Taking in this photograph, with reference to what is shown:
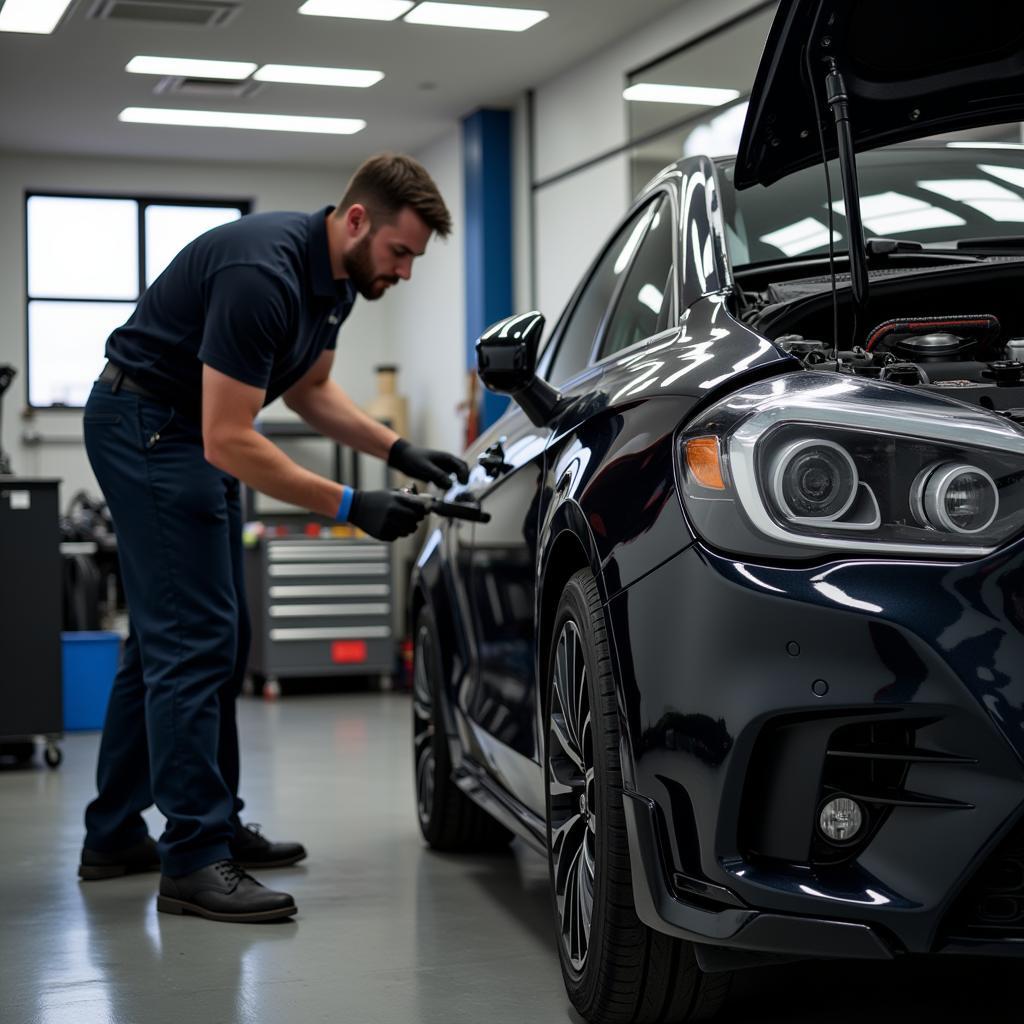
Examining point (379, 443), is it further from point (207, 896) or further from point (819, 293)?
point (819, 293)

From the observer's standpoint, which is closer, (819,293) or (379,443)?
(819,293)

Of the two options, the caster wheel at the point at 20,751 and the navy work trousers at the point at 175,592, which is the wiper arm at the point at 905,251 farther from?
the caster wheel at the point at 20,751

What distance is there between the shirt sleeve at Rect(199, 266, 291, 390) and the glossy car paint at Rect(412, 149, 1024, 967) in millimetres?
1157

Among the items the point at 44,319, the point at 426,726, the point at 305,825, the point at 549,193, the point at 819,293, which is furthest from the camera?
the point at 44,319

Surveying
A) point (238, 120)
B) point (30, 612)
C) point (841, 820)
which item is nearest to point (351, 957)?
point (841, 820)

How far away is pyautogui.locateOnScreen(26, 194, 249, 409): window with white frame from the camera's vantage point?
37.0 feet

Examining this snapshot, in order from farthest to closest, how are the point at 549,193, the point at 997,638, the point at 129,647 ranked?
the point at 549,193
the point at 129,647
the point at 997,638

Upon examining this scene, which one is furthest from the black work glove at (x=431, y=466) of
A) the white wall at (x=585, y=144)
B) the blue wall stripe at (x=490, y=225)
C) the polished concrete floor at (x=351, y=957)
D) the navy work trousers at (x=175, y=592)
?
the blue wall stripe at (x=490, y=225)

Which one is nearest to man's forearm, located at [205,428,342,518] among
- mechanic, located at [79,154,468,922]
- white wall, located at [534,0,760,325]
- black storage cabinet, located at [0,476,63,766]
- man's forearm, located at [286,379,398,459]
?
mechanic, located at [79,154,468,922]

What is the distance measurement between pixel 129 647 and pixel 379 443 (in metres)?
0.74

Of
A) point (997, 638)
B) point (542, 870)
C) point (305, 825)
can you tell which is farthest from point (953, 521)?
point (305, 825)

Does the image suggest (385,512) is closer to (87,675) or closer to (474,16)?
(87,675)

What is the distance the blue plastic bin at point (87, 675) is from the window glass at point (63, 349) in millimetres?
4652

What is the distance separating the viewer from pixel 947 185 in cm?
284
